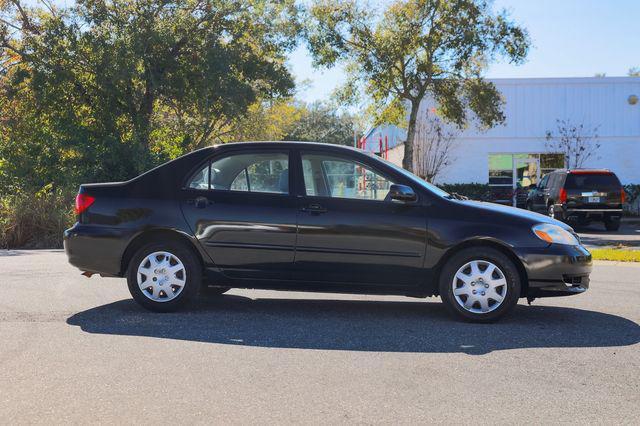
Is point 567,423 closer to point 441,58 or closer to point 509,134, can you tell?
point 441,58

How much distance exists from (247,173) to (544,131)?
2887 centimetres

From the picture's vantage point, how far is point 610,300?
25.5ft

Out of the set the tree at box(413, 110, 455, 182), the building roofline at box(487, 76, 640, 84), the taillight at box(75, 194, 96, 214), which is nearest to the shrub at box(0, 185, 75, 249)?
the taillight at box(75, 194, 96, 214)

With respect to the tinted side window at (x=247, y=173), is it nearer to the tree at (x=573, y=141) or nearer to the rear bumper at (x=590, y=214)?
the rear bumper at (x=590, y=214)

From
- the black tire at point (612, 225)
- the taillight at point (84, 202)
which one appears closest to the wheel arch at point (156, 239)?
the taillight at point (84, 202)

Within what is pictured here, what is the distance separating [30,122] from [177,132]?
5405 mm

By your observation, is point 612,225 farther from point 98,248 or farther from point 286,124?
point 286,124

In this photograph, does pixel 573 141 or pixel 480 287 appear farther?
pixel 573 141

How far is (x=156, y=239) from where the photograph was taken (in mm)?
6781

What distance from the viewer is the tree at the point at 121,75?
22.0 metres

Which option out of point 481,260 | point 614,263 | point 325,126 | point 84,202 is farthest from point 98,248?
point 325,126

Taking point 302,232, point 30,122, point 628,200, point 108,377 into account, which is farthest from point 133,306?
point 628,200

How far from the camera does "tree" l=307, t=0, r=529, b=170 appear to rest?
79.0 ft

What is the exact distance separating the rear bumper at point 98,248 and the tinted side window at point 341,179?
187cm
